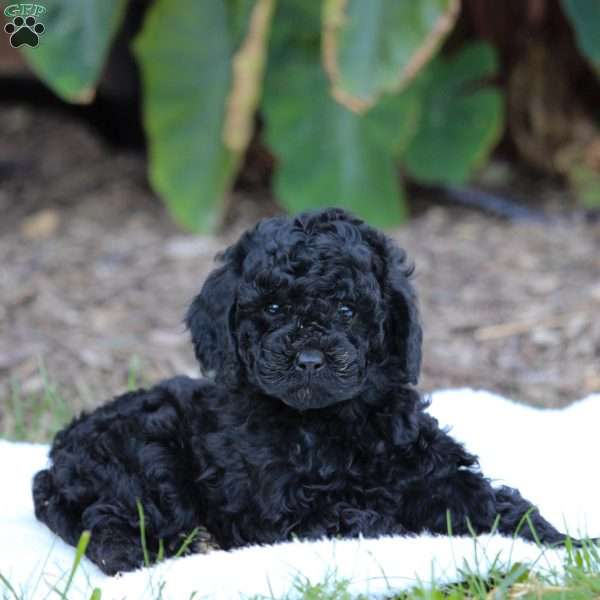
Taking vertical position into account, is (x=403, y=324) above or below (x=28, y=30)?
above

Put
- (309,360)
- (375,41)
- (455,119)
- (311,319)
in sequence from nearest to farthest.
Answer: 1. (309,360)
2. (311,319)
3. (375,41)
4. (455,119)

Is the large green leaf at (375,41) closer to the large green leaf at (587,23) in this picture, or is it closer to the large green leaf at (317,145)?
the large green leaf at (317,145)

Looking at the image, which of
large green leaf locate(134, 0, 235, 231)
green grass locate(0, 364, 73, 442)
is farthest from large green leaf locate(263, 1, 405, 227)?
green grass locate(0, 364, 73, 442)

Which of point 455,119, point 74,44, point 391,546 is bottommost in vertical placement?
point 455,119

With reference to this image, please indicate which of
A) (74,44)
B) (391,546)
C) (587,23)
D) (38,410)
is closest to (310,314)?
(391,546)

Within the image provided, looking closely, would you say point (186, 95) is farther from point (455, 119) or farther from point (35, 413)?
point (35, 413)

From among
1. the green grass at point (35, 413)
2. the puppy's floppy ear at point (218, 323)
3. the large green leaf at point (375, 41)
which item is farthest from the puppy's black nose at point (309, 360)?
the large green leaf at point (375, 41)
